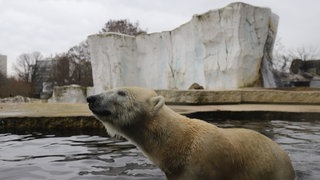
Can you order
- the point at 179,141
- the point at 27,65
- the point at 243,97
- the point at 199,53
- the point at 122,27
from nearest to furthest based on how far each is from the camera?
the point at 179,141 → the point at 243,97 → the point at 199,53 → the point at 122,27 → the point at 27,65

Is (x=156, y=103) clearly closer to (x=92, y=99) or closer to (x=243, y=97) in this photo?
(x=92, y=99)

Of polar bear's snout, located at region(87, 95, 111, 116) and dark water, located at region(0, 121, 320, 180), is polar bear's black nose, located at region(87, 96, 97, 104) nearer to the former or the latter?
polar bear's snout, located at region(87, 95, 111, 116)

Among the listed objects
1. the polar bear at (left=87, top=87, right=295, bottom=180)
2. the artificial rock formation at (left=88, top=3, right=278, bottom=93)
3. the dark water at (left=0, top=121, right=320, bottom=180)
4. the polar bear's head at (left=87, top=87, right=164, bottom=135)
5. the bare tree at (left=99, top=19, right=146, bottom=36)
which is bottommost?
the dark water at (left=0, top=121, right=320, bottom=180)

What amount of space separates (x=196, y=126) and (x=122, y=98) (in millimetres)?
606

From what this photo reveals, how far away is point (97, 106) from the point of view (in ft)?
9.91

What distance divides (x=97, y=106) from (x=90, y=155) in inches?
82.3

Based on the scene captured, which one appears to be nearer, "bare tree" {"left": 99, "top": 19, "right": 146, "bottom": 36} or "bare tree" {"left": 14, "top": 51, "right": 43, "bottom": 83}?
"bare tree" {"left": 99, "top": 19, "right": 146, "bottom": 36}

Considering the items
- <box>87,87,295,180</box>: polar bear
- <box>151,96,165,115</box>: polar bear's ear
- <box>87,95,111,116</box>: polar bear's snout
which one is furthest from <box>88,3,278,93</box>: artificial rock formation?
<box>87,95,111,116</box>: polar bear's snout

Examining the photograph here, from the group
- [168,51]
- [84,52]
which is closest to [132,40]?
[168,51]

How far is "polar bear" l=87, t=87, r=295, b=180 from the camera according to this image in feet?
9.38

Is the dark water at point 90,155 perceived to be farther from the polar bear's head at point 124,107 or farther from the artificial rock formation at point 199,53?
the artificial rock formation at point 199,53

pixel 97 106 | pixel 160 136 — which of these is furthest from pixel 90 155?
pixel 160 136

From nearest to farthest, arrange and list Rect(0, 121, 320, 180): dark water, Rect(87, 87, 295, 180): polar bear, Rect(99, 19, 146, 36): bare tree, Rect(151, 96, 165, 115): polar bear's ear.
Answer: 1. Rect(87, 87, 295, 180): polar bear
2. Rect(151, 96, 165, 115): polar bear's ear
3. Rect(0, 121, 320, 180): dark water
4. Rect(99, 19, 146, 36): bare tree

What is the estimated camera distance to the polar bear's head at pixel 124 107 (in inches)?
119
